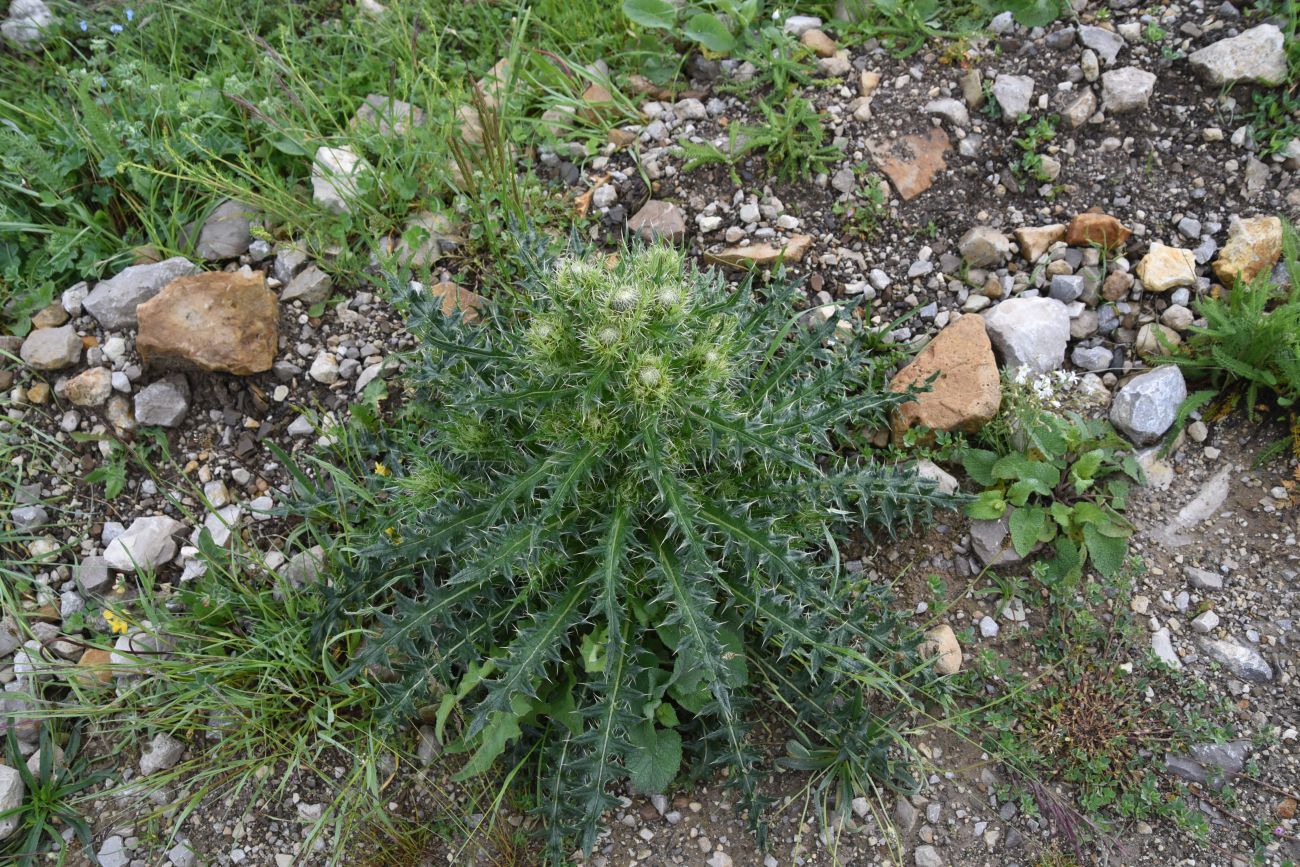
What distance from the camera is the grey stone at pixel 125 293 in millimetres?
3719

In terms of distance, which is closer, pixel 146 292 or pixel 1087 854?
pixel 1087 854

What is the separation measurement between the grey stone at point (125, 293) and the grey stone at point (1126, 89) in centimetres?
386

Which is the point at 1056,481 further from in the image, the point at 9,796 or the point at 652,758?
the point at 9,796

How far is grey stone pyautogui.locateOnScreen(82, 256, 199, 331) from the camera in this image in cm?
372

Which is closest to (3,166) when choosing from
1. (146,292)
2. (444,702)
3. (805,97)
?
(146,292)

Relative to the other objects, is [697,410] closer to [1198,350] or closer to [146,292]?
[1198,350]

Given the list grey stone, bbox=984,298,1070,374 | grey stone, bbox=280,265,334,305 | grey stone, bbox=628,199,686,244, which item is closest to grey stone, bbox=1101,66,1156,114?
grey stone, bbox=984,298,1070,374

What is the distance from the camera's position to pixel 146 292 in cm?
375

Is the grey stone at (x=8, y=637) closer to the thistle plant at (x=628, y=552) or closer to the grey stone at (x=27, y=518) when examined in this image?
the grey stone at (x=27, y=518)

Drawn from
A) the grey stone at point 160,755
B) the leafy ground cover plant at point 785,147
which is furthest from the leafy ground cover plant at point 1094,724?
the grey stone at point 160,755

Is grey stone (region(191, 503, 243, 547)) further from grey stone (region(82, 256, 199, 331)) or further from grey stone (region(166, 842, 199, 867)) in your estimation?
grey stone (region(166, 842, 199, 867))

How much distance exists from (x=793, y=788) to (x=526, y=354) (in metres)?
1.60

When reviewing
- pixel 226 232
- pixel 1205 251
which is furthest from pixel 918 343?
pixel 226 232

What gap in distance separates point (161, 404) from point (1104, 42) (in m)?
4.06
